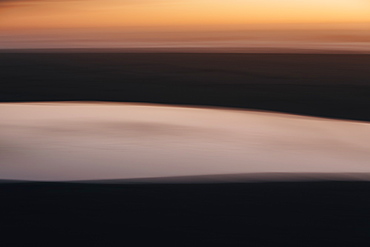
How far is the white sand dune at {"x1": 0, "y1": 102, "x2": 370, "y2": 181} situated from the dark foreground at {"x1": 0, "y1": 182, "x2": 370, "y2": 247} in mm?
127

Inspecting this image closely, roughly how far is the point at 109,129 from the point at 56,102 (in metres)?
0.74

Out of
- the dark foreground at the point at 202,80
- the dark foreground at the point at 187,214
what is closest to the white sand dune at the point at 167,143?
the dark foreground at the point at 187,214

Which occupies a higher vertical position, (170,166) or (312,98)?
(170,166)

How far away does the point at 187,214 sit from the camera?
98 centimetres

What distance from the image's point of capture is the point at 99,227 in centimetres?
90

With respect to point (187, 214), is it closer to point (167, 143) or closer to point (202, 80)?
point (167, 143)

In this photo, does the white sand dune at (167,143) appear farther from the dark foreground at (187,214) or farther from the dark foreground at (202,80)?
the dark foreground at (202,80)

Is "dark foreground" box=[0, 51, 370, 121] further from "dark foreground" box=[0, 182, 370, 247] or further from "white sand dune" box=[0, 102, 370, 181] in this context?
"dark foreground" box=[0, 182, 370, 247]

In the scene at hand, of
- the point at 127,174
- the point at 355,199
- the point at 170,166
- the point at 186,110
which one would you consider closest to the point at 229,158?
the point at 170,166

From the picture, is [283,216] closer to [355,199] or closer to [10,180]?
[355,199]

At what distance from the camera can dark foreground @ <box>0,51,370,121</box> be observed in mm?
2459

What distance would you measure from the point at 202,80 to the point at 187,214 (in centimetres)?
209

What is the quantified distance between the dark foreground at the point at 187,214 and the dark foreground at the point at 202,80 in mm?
1136

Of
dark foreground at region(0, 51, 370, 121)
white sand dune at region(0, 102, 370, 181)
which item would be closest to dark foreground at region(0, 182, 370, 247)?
white sand dune at region(0, 102, 370, 181)
